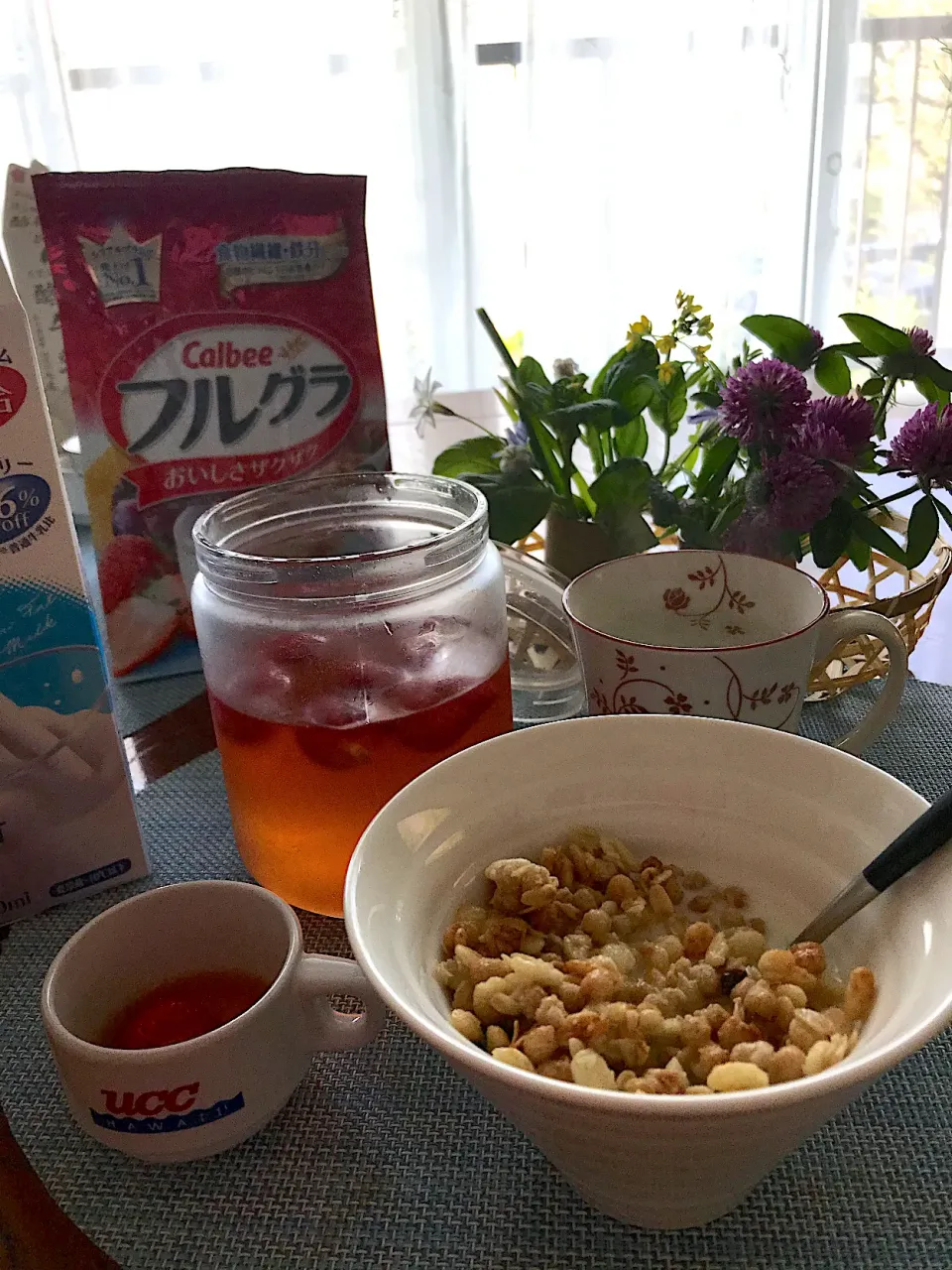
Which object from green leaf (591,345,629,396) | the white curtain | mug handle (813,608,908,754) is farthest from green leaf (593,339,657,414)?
the white curtain

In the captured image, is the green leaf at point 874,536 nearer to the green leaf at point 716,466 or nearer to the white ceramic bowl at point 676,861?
the green leaf at point 716,466

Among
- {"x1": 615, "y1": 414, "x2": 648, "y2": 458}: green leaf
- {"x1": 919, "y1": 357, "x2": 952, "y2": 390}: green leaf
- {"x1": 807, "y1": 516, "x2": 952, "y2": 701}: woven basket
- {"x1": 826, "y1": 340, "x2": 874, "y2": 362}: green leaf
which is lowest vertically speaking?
{"x1": 807, "y1": 516, "x2": 952, "y2": 701}: woven basket

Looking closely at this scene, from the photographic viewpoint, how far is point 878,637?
2.05 ft

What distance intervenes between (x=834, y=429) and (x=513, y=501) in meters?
0.23

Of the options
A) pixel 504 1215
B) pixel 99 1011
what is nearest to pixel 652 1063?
pixel 504 1215

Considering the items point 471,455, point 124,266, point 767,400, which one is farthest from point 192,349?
point 767,400

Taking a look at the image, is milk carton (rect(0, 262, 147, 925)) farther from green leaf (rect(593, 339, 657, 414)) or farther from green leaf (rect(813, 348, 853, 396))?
green leaf (rect(813, 348, 853, 396))

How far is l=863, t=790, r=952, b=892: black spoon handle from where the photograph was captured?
1.36 ft

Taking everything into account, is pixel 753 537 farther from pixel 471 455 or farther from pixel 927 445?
pixel 471 455

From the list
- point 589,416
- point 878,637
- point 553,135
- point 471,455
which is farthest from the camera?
point 553,135

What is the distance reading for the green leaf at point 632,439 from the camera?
31.7 inches

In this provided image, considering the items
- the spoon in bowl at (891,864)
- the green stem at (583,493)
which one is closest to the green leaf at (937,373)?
the green stem at (583,493)

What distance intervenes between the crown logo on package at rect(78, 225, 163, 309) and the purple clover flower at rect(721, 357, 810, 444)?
427mm

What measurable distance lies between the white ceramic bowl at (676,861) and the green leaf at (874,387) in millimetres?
337
